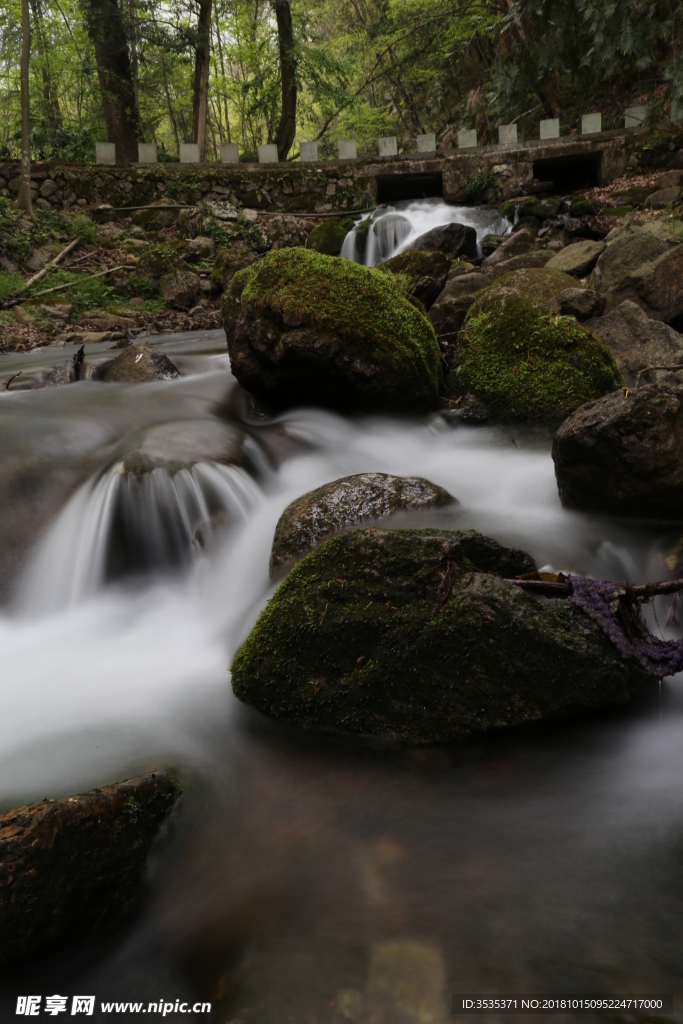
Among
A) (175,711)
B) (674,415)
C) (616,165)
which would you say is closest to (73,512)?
(175,711)

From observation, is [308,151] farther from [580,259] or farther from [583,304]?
[583,304]

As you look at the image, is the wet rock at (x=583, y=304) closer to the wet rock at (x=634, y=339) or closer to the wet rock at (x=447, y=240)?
the wet rock at (x=634, y=339)

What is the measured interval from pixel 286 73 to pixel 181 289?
35.7 feet

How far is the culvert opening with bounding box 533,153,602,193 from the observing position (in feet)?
60.3

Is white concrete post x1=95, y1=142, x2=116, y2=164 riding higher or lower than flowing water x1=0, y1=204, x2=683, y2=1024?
higher

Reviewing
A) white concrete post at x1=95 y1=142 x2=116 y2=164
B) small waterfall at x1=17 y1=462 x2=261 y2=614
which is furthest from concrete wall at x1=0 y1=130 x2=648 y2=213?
small waterfall at x1=17 y1=462 x2=261 y2=614

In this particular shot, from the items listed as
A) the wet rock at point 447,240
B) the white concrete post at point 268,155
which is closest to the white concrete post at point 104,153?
the white concrete post at point 268,155

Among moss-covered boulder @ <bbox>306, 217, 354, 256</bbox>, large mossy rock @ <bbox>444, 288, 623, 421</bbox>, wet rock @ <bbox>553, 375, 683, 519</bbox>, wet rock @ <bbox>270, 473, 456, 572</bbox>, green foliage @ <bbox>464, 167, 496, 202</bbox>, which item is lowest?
wet rock @ <bbox>270, 473, 456, 572</bbox>

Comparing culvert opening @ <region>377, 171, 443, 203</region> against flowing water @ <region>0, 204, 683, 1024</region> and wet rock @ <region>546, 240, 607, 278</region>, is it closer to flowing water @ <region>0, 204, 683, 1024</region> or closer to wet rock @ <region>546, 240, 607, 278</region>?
wet rock @ <region>546, 240, 607, 278</region>

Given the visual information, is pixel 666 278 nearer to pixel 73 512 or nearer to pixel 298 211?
pixel 73 512

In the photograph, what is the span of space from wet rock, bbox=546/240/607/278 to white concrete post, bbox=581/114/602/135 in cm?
1134

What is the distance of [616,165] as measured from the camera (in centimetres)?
1781

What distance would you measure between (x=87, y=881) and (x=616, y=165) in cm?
2040

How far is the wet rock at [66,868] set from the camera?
71.2 inches
